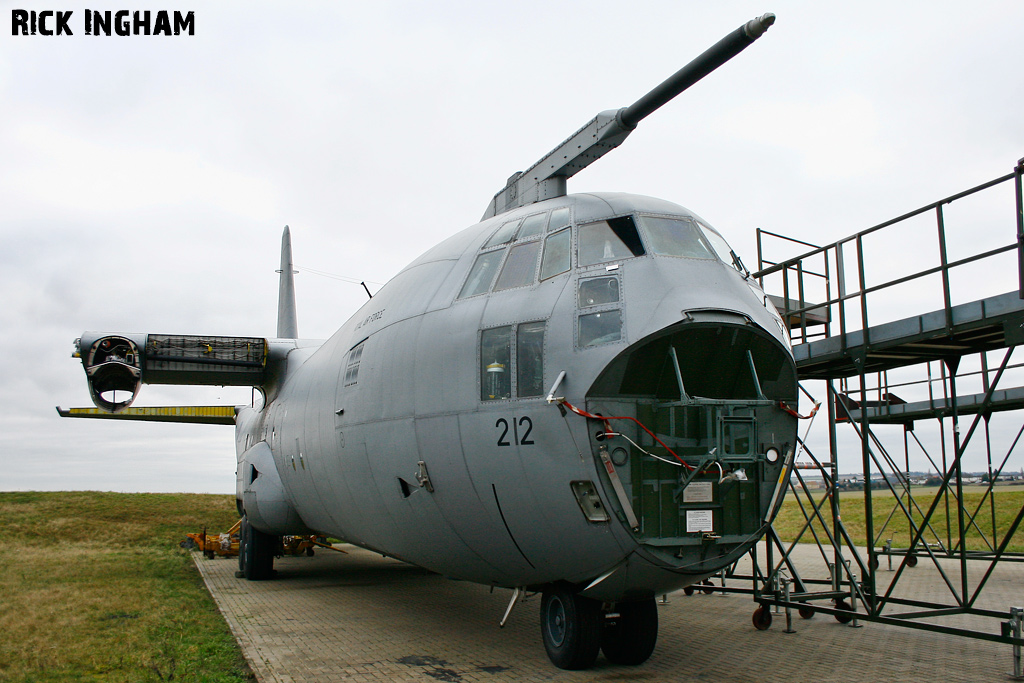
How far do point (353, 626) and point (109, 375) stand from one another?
7.22 metres

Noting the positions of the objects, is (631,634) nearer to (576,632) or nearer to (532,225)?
(576,632)

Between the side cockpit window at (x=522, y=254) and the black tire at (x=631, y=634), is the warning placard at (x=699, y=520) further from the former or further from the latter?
the side cockpit window at (x=522, y=254)

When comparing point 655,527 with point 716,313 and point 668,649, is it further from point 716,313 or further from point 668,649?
point 668,649

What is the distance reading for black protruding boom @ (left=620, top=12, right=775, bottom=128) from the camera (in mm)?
6109

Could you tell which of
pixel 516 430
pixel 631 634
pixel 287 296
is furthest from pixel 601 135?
pixel 287 296

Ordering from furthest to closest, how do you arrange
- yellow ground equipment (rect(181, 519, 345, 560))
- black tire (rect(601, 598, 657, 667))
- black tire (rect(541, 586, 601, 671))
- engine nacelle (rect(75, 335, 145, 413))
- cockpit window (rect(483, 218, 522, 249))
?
yellow ground equipment (rect(181, 519, 345, 560)) < engine nacelle (rect(75, 335, 145, 413)) < cockpit window (rect(483, 218, 522, 249)) < black tire (rect(601, 598, 657, 667)) < black tire (rect(541, 586, 601, 671))

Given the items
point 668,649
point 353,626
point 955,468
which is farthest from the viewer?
point 353,626

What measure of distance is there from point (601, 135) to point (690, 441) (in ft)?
11.6

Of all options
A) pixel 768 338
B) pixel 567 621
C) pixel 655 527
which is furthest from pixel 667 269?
pixel 567 621

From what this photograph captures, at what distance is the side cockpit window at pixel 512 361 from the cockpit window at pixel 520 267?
0.57 m

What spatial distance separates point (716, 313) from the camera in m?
6.43

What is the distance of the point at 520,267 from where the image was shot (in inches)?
295

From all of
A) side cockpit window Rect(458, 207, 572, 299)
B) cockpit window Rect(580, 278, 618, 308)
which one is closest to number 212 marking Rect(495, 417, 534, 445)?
cockpit window Rect(580, 278, 618, 308)

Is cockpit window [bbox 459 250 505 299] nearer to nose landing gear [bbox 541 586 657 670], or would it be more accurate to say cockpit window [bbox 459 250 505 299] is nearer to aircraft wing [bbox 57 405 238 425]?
nose landing gear [bbox 541 586 657 670]
